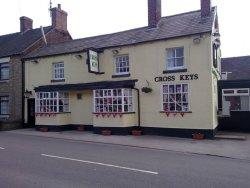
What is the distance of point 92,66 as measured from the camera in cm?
2166

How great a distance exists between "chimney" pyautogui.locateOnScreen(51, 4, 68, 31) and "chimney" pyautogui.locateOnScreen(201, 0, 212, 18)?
13852mm

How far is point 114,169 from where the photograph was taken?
32.4ft

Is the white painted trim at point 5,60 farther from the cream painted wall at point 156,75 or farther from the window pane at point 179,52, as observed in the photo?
the window pane at point 179,52

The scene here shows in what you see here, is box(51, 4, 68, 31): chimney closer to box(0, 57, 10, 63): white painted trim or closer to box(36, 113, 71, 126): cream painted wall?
box(0, 57, 10, 63): white painted trim

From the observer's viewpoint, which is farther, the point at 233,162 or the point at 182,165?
the point at 233,162

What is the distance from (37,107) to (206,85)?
12.1 m

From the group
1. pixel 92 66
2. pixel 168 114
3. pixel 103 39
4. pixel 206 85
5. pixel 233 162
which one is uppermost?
pixel 103 39

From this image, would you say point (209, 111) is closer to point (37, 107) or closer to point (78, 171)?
point (78, 171)

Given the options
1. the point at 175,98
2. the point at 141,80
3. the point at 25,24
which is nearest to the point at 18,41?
the point at 25,24

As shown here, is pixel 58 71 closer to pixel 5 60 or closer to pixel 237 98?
pixel 5 60

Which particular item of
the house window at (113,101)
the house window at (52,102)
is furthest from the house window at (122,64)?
the house window at (52,102)

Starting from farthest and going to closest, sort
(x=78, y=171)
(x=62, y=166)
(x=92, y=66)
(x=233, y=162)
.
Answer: (x=92, y=66) → (x=233, y=162) → (x=62, y=166) → (x=78, y=171)

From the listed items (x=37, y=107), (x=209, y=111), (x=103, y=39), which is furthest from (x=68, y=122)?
(x=209, y=111)

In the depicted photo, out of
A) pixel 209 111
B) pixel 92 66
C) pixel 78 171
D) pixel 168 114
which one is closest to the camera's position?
pixel 78 171
